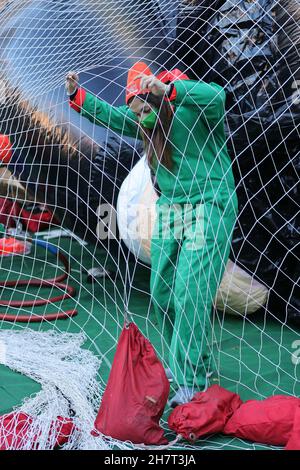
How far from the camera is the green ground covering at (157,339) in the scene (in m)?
2.94

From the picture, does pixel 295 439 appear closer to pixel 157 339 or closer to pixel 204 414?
pixel 204 414

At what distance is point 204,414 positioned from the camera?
243 cm

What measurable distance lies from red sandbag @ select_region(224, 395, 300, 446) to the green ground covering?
0.04m

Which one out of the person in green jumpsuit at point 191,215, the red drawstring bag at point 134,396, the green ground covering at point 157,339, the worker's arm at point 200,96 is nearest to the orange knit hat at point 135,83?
the person in green jumpsuit at point 191,215

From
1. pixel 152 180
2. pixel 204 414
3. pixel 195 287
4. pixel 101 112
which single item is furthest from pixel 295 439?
pixel 152 180

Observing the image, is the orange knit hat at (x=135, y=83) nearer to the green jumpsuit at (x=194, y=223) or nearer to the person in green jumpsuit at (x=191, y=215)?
the person in green jumpsuit at (x=191, y=215)

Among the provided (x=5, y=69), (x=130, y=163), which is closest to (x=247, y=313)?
(x=130, y=163)

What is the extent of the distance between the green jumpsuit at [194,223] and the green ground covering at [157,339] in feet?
0.95

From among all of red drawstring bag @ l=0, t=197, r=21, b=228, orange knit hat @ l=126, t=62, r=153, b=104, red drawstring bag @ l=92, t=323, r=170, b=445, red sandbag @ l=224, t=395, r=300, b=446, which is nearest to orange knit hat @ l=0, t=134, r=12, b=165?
red drawstring bag @ l=0, t=197, r=21, b=228

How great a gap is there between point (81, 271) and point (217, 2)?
194 cm

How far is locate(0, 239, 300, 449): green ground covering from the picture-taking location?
294cm

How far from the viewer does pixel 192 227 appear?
2.76 metres

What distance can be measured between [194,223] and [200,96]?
0.49 m

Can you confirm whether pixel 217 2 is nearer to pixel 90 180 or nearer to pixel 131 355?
pixel 90 180
